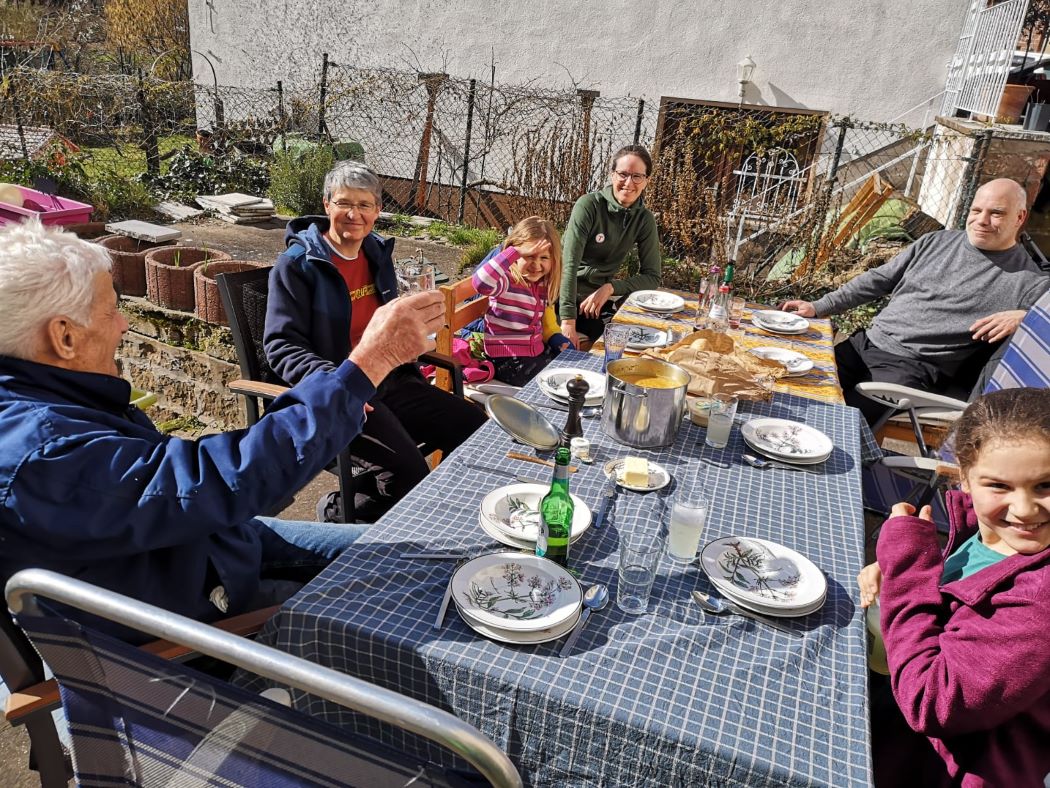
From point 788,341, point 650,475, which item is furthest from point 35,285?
point 788,341

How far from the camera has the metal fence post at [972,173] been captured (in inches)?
238

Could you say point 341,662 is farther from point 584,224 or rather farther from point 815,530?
point 584,224

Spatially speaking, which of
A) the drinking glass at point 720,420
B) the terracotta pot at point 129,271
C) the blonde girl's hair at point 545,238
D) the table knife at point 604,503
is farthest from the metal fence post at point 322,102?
the table knife at point 604,503

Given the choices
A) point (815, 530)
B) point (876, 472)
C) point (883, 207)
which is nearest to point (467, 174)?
A: point (883, 207)

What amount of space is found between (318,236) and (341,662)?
1996 mm

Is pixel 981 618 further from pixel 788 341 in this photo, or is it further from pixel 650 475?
pixel 788 341

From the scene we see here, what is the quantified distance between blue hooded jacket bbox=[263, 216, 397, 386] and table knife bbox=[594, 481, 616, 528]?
121 centimetres

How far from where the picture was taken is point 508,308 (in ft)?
11.6

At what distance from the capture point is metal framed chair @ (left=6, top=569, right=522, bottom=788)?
3.11 ft

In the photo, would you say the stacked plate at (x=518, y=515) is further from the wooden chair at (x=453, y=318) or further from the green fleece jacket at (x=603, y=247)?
the green fleece jacket at (x=603, y=247)

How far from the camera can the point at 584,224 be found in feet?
14.2

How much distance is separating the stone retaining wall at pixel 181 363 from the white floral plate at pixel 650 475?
8.56 feet

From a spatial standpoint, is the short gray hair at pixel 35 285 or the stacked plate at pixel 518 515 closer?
the short gray hair at pixel 35 285

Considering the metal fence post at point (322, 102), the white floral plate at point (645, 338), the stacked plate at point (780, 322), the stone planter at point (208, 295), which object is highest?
the metal fence post at point (322, 102)
